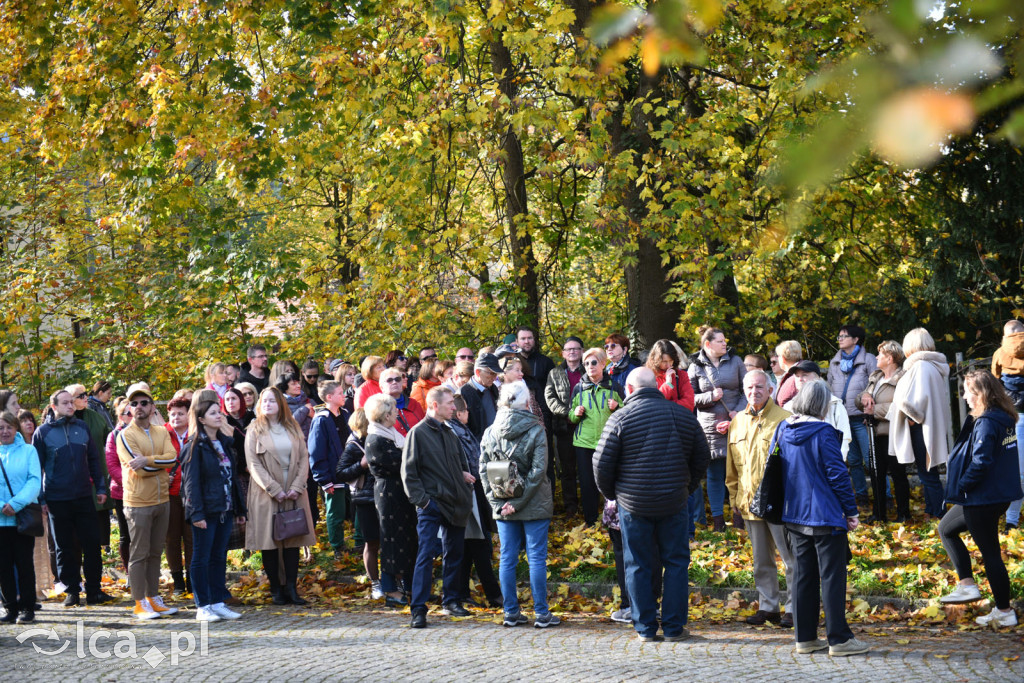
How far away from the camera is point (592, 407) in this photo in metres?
10.6

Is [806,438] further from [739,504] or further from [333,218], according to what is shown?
[333,218]

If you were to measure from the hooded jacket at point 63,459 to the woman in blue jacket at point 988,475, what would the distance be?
7569 millimetres

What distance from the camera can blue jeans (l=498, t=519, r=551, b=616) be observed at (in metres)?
8.31

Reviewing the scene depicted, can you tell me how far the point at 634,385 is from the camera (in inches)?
302

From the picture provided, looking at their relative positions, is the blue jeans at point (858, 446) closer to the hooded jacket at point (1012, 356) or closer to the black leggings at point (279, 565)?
the hooded jacket at point (1012, 356)

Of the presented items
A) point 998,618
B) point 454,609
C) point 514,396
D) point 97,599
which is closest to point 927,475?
point 998,618

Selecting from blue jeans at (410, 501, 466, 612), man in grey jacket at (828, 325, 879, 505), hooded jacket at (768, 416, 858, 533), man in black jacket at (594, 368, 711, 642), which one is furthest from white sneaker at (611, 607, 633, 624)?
man in grey jacket at (828, 325, 879, 505)

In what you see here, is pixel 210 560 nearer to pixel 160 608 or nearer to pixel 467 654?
pixel 160 608

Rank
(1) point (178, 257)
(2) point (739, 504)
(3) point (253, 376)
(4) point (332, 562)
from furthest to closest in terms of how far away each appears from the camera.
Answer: (1) point (178, 257) < (3) point (253, 376) < (4) point (332, 562) < (2) point (739, 504)

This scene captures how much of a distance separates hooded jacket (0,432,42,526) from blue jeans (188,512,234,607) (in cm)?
148

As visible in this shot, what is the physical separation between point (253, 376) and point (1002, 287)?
9727mm

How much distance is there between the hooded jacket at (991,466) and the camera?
24.8 feet

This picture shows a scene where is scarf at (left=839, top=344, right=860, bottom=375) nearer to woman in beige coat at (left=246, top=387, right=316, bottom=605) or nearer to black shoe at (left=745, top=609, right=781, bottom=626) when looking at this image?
black shoe at (left=745, top=609, right=781, bottom=626)

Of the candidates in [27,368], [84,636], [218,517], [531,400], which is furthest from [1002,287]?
[27,368]
